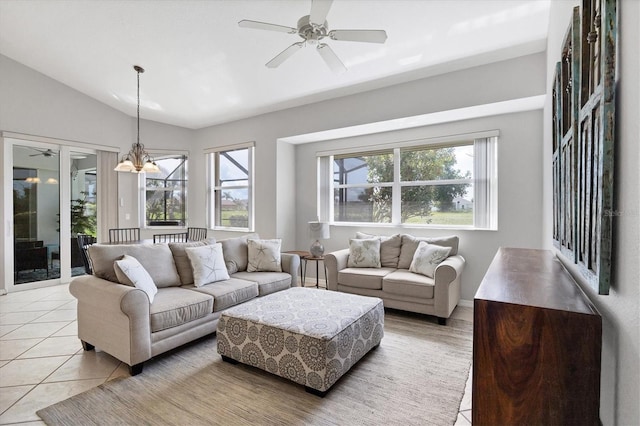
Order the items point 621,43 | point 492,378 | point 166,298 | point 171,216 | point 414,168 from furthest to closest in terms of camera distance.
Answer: point 171,216
point 414,168
point 166,298
point 492,378
point 621,43

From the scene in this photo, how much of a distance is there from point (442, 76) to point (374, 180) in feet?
5.80

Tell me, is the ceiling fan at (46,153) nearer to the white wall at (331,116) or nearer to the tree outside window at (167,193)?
the tree outside window at (167,193)

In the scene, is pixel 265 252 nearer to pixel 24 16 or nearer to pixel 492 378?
pixel 492 378

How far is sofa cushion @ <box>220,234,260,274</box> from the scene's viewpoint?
155 inches

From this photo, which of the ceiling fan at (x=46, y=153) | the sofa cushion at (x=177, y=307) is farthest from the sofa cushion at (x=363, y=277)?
the ceiling fan at (x=46, y=153)

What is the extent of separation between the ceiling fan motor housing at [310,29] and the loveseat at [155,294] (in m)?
2.41

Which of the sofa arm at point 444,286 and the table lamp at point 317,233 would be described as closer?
the sofa arm at point 444,286

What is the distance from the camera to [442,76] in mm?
3836

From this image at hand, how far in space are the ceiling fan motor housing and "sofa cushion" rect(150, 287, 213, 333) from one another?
2494 mm

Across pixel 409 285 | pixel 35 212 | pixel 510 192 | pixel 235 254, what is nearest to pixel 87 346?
pixel 235 254

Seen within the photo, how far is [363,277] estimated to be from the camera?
3.93 metres

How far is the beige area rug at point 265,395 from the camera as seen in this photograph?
1.93 meters

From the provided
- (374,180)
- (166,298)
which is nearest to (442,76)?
(374,180)

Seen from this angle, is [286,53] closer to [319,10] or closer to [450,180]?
[319,10]
